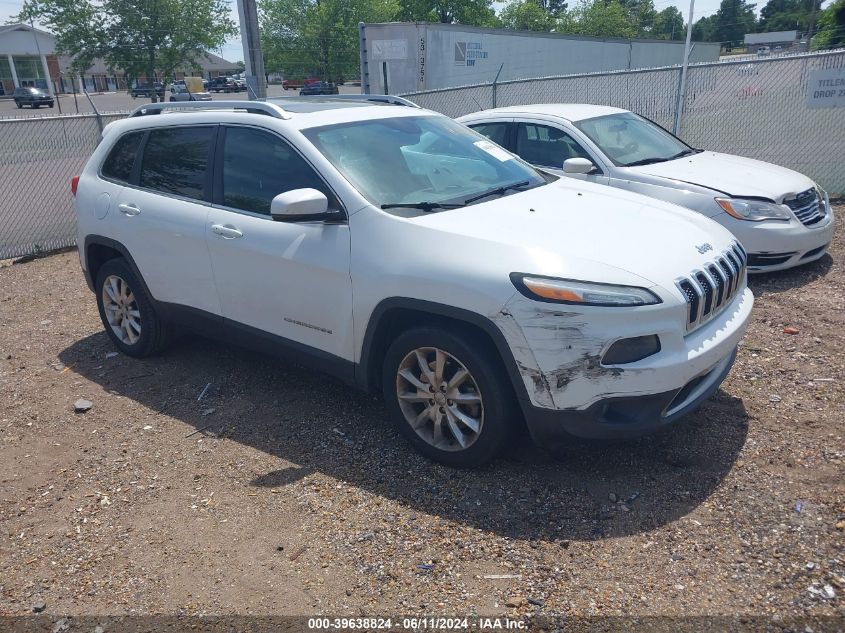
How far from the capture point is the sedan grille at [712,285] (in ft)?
10.9

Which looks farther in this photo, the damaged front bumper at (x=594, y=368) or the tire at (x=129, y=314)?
the tire at (x=129, y=314)

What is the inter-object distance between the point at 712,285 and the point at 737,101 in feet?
30.8

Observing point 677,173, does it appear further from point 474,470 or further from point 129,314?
point 129,314

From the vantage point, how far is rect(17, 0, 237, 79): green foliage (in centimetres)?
2855

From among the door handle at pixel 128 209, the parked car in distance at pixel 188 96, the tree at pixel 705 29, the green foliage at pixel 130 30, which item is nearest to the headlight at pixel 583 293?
the door handle at pixel 128 209

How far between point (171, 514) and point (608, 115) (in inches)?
235

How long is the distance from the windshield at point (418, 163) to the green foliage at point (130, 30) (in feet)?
93.7

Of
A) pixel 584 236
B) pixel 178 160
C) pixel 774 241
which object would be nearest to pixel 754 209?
pixel 774 241

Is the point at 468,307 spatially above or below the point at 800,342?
above

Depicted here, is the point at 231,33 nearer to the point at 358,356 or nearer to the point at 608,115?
the point at 608,115

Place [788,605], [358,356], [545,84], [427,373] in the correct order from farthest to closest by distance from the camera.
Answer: [545,84] → [358,356] → [427,373] → [788,605]

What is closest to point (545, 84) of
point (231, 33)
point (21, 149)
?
point (21, 149)

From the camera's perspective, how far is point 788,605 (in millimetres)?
2641

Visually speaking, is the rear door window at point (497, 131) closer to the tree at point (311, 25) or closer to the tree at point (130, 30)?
the tree at point (130, 30)
